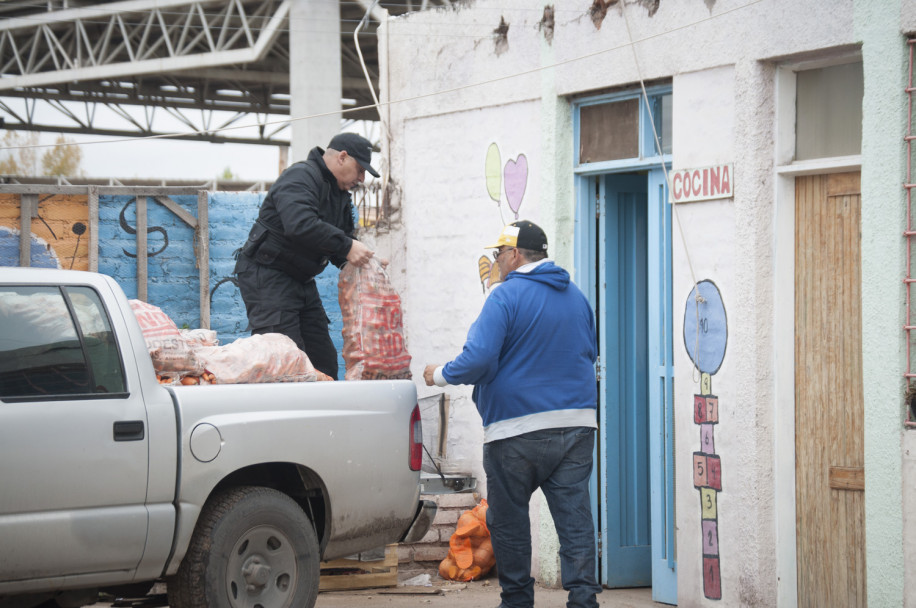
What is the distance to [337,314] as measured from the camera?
11.1m

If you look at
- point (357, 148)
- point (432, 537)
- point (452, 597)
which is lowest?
point (452, 597)

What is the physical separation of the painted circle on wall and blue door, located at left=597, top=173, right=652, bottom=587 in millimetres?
905

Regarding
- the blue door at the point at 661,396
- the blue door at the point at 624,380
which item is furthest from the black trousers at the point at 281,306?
the blue door at the point at 661,396

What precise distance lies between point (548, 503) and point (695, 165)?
260 cm

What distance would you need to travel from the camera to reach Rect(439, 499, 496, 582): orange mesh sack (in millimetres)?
8070

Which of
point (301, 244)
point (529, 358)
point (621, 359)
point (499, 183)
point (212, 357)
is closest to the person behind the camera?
point (212, 357)

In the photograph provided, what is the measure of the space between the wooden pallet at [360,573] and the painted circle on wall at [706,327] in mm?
2454

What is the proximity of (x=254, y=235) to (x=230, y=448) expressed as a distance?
2.14 meters

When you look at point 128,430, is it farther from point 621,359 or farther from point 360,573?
point 621,359

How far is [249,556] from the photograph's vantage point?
5.29 meters

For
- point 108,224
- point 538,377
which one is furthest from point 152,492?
point 108,224

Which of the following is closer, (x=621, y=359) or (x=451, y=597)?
(x=451, y=597)

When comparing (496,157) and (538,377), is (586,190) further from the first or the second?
(538,377)

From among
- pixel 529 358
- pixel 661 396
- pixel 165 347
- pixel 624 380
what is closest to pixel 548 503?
pixel 529 358
